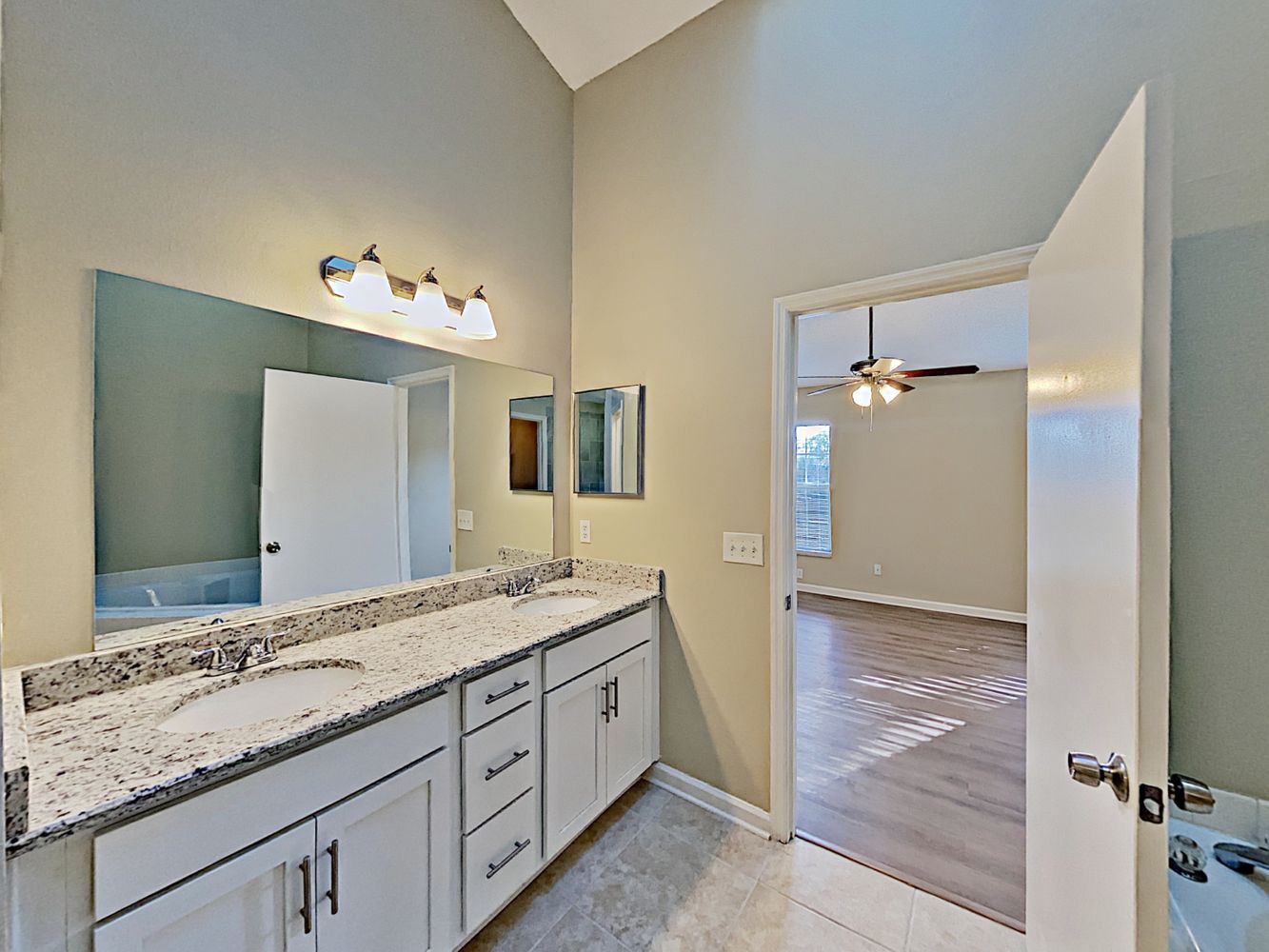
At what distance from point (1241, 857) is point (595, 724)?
167 centimetres

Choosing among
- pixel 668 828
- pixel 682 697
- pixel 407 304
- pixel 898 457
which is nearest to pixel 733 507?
pixel 682 697

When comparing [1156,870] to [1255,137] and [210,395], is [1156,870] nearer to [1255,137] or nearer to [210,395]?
[1255,137]

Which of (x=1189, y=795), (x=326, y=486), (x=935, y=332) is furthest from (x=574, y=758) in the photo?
(x=935, y=332)

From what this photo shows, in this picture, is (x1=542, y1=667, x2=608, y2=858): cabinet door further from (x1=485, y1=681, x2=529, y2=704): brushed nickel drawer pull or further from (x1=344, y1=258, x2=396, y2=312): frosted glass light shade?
(x1=344, y1=258, x2=396, y2=312): frosted glass light shade

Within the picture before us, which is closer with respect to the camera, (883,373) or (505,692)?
(505,692)

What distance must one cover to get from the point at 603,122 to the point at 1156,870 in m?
2.94

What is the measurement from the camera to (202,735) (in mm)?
1008

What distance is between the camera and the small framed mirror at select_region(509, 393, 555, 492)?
2.31m

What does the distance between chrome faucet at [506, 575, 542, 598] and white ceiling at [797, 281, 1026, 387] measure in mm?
1788

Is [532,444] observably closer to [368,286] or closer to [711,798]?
[368,286]

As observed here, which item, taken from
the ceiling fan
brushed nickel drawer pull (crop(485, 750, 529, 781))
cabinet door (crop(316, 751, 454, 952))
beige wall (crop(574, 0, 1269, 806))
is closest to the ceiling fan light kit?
the ceiling fan

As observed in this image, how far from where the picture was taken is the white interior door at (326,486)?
153 centimetres

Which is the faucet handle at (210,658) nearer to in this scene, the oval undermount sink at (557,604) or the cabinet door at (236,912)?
the cabinet door at (236,912)

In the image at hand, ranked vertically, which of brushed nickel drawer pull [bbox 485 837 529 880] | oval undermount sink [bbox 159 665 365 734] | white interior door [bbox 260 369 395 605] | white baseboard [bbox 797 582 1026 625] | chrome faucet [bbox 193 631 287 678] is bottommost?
white baseboard [bbox 797 582 1026 625]
